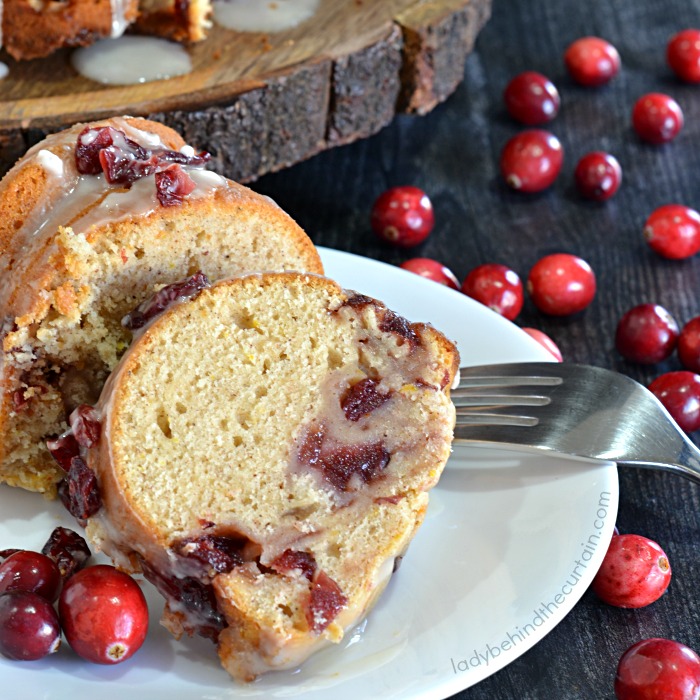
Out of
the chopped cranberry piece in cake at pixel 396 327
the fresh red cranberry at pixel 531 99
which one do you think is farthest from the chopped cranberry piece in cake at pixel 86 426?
the fresh red cranberry at pixel 531 99

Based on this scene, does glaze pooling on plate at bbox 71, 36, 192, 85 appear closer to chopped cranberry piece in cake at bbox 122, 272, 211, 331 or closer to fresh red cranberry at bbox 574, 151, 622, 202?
chopped cranberry piece in cake at bbox 122, 272, 211, 331

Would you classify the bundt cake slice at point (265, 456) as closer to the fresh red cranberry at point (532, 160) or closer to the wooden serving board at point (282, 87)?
the wooden serving board at point (282, 87)

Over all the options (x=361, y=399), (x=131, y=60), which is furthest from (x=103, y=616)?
(x=131, y=60)

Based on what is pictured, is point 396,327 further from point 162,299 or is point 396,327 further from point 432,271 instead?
point 432,271

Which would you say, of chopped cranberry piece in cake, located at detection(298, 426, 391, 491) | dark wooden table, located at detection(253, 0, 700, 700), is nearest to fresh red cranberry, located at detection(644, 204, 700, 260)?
dark wooden table, located at detection(253, 0, 700, 700)

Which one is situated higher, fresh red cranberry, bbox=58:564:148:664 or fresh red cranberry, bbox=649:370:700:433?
fresh red cranberry, bbox=58:564:148:664

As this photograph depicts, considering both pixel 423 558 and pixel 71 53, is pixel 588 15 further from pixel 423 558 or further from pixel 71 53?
pixel 423 558
